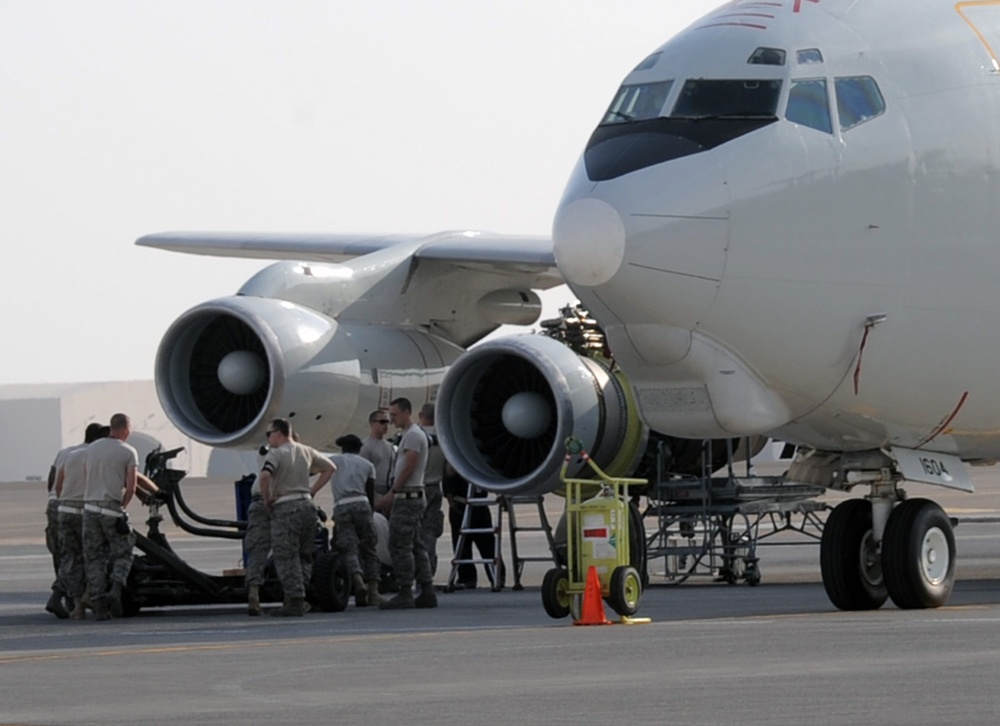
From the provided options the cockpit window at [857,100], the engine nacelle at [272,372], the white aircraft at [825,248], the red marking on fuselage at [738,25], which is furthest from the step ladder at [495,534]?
the cockpit window at [857,100]

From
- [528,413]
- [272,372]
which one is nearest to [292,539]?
[528,413]

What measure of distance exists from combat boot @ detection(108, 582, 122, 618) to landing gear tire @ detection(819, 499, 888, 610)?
20.0 ft

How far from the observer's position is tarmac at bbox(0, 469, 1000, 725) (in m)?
10.3

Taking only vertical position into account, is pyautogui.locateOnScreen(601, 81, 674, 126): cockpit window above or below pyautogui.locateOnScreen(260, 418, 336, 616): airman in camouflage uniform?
above

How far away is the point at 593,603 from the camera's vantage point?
16250mm

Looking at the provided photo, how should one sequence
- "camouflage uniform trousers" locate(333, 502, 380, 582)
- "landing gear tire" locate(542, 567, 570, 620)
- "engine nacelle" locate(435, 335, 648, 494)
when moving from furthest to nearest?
"engine nacelle" locate(435, 335, 648, 494) < "camouflage uniform trousers" locate(333, 502, 380, 582) < "landing gear tire" locate(542, 567, 570, 620)

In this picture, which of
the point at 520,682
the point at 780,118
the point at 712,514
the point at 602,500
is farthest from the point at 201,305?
the point at 520,682

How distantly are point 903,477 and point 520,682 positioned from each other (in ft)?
20.7

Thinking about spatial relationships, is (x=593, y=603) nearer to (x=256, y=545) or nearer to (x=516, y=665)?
(x=516, y=665)

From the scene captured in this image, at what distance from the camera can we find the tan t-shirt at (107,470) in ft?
61.9

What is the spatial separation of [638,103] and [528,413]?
522 centimetres

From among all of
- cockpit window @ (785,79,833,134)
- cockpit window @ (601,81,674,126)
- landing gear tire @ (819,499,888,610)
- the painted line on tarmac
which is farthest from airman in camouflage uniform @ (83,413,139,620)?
cockpit window @ (785,79,833,134)

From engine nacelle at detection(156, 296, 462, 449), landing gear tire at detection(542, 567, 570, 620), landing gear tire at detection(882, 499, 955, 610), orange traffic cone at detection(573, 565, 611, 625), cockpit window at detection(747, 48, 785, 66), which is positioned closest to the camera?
cockpit window at detection(747, 48, 785, 66)

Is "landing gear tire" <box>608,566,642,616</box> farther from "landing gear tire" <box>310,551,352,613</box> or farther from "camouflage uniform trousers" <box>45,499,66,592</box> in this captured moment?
"camouflage uniform trousers" <box>45,499,66,592</box>
